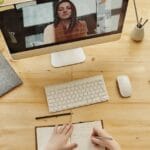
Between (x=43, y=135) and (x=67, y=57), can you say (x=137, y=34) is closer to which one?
(x=67, y=57)

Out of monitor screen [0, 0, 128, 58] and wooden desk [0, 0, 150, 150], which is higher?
monitor screen [0, 0, 128, 58]

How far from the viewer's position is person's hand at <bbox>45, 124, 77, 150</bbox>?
112 cm

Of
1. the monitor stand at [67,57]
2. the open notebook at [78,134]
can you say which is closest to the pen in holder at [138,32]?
the monitor stand at [67,57]

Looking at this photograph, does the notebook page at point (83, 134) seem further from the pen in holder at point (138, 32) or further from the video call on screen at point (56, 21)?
the pen in holder at point (138, 32)

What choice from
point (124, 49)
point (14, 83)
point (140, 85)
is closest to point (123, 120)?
point (140, 85)

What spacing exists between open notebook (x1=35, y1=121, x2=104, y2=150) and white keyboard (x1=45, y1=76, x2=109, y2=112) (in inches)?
3.3

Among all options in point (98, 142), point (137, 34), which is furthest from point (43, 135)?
point (137, 34)

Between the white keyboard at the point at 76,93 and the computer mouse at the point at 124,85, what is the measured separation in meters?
0.06

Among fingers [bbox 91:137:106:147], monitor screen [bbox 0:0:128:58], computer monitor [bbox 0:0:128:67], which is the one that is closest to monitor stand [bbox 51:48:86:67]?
computer monitor [bbox 0:0:128:67]

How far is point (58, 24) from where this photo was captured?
1.15 metres

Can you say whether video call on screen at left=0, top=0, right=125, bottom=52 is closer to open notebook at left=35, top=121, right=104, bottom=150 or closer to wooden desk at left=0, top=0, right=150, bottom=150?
wooden desk at left=0, top=0, right=150, bottom=150

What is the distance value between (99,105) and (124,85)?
13 cm

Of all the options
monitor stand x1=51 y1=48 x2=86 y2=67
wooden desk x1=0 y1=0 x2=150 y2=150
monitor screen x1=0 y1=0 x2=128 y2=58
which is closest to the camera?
monitor screen x1=0 y1=0 x2=128 y2=58

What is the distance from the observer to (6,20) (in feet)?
3.52
